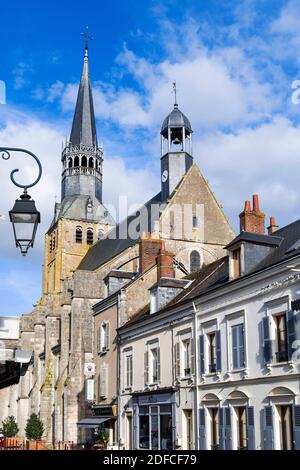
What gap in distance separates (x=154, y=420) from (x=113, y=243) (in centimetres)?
3472

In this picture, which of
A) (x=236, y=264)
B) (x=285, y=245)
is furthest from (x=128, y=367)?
(x=285, y=245)

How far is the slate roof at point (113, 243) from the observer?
50125 mm

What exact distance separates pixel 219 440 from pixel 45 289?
164 ft

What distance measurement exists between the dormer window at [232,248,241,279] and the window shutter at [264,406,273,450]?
14.4 feet

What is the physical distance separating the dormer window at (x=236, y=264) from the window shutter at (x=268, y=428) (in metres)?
4.40

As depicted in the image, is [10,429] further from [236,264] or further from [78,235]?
[236,264]

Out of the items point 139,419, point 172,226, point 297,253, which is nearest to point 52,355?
point 172,226

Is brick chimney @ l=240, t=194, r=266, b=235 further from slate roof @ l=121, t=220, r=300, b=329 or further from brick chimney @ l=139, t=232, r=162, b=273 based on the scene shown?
brick chimney @ l=139, t=232, r=162, b=273

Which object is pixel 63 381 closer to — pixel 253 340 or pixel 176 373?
pixel 176 373

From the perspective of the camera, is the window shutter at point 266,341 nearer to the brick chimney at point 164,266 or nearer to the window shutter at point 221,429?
the window shutter at point 221,429

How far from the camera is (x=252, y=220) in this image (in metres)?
22.7

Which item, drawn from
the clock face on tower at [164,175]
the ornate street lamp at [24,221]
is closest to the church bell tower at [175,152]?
the clock face on tower at [164,175]

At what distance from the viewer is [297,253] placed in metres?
16.0

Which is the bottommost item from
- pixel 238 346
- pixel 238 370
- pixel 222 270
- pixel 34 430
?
pixel 34 430
